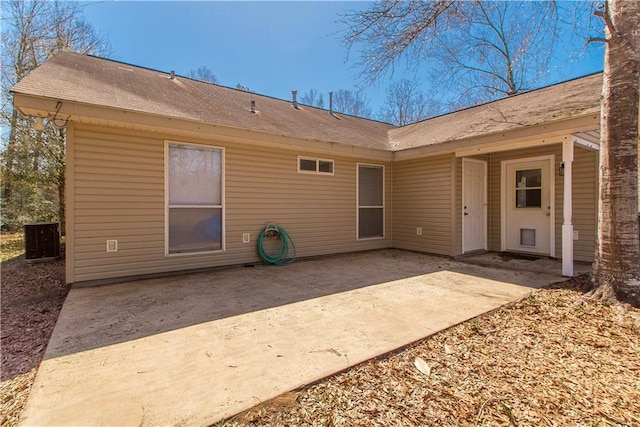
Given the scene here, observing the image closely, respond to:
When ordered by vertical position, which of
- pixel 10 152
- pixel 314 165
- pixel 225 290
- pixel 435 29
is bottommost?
pixel 225 290

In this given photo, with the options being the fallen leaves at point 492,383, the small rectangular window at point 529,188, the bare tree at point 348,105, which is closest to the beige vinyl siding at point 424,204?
the small rectangular window at point 529,188

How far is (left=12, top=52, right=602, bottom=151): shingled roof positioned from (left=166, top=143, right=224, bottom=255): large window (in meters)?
0.68

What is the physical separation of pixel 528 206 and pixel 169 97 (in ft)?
24.8

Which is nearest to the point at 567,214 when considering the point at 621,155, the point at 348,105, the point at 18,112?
the point at 621,155

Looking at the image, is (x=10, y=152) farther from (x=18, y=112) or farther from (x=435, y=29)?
(x=435, y=29)

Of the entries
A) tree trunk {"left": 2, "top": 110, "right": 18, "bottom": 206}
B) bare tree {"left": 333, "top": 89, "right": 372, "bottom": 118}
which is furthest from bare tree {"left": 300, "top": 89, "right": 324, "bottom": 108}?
tree trunk {"left": 2, "top": 110, "right": 18, "bottom": 206}

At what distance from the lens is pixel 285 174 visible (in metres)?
6.20

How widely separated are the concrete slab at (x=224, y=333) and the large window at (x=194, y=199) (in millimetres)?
612

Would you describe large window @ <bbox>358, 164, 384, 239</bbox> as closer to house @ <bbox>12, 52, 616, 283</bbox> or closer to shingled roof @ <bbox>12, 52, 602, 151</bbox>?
house @ <bbox>12, 52, 616, 283</bbox>

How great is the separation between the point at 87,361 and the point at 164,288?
6.59 ft

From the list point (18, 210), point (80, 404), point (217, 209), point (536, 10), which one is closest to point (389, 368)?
point (80, 404)

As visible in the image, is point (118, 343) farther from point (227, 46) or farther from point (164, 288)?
point (227, 46)

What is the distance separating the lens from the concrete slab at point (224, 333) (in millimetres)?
1803

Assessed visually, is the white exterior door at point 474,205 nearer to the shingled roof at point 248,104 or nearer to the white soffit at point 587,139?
the shingled roof at point 248,104
